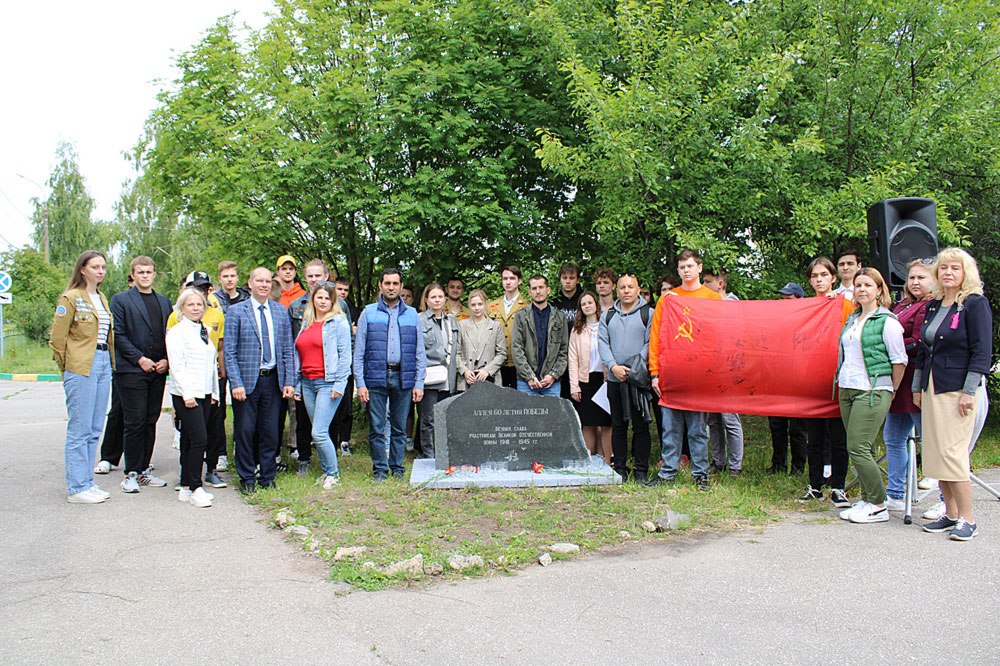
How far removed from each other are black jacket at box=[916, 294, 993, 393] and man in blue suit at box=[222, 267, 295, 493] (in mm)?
5378

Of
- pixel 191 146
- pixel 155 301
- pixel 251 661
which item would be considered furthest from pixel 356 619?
pixel 191 146

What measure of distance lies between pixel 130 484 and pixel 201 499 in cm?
91

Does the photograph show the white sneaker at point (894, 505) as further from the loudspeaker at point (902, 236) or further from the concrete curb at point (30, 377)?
the concrete curb at point (30, 377)

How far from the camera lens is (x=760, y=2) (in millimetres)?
9312

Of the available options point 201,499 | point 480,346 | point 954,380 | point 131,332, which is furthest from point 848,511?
point 131,332

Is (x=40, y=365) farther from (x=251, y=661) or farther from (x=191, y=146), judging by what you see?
(x=251, y=661)

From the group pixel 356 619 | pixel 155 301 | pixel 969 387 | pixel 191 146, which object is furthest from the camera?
pixel 191 146

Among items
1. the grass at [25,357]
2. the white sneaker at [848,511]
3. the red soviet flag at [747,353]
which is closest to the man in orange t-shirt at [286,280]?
the red soviet flag at [747,353]

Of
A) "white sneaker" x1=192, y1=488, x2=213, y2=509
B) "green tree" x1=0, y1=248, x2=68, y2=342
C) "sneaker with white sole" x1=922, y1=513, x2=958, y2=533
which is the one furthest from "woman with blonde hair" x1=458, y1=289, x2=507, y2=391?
"green tree" x1=0, y1=248, x2=68, y2=342

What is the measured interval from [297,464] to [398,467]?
5.18ft

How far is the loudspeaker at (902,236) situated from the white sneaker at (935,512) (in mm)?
2194

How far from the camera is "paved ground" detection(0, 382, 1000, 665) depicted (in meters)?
3.56

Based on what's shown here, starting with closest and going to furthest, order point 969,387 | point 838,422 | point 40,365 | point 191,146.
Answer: point 969,387, point 838,422, point 191,146, point 40,365

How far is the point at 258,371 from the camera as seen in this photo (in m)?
6.82
